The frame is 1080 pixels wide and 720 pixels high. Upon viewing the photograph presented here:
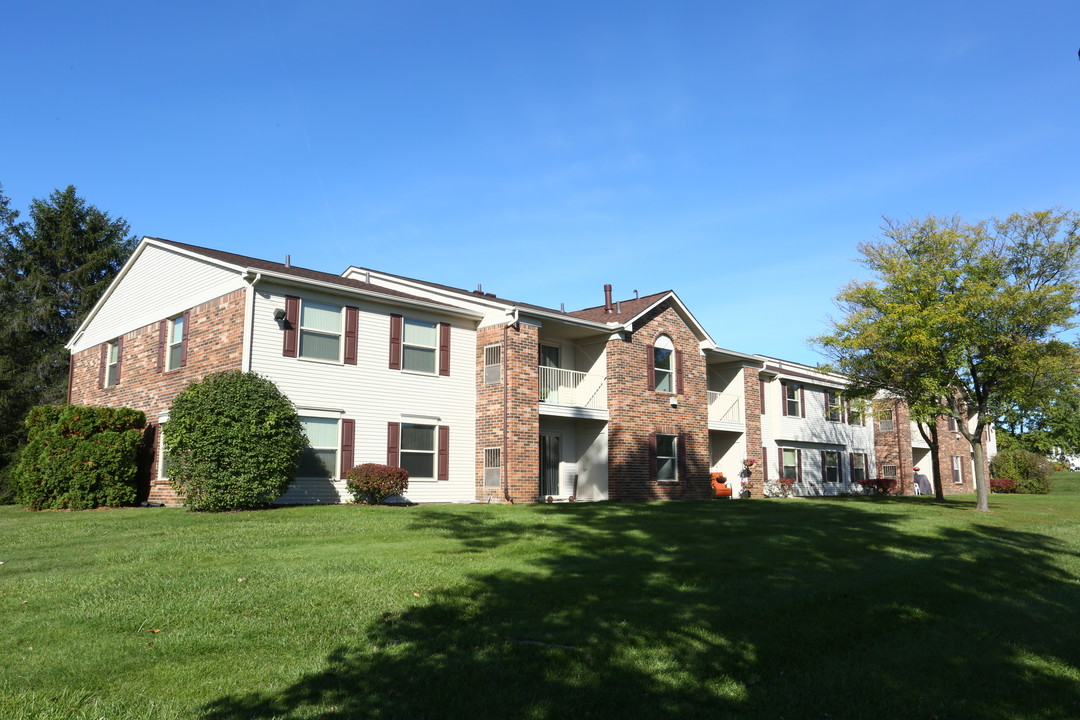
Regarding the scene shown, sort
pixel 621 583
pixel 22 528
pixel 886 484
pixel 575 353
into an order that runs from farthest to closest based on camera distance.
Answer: pixel 886 484 < pixel 575 353 < pixel 22 528 < pixel 621 583

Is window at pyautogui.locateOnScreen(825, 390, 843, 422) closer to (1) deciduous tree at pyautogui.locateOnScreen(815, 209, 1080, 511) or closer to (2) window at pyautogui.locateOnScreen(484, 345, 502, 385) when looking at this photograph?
(1) deciduous tree at pyautogui.locateOnScreen(815, 209, 1080, 511)

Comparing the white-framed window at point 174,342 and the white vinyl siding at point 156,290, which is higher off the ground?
the white vinyl siding at point 156,290

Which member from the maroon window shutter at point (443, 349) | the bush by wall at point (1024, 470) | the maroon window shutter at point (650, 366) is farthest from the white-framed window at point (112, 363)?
the bush by wall at point (1024, 470)

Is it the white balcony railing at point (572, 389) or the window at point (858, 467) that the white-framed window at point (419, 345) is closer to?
the white balcony railing at point (572, 389)

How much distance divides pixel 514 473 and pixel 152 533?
9.75 meters

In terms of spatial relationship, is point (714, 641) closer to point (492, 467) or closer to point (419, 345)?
point (492, 467)

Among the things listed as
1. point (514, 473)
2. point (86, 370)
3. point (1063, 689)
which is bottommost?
point (1063, 689)

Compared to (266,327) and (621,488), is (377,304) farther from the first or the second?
(621,488)

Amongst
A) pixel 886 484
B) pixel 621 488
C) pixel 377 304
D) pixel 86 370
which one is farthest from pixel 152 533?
pixel 886 484

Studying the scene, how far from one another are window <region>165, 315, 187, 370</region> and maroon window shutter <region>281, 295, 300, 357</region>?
3.69 metres

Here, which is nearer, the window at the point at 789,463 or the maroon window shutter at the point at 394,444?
the maroon window shutter at the point at 394,444

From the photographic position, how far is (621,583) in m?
7.91

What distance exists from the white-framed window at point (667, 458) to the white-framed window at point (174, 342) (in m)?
13.4

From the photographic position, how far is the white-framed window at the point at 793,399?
3234cm
